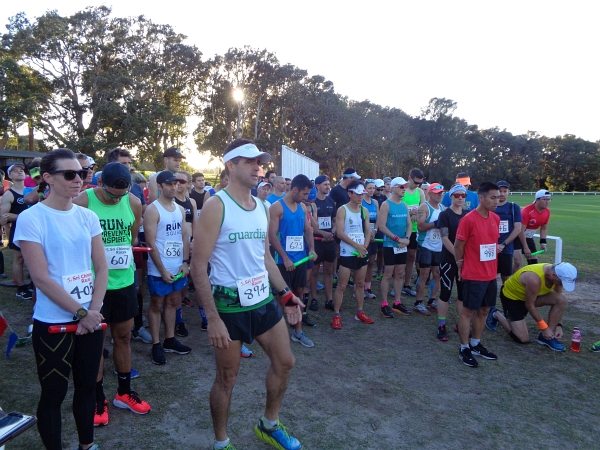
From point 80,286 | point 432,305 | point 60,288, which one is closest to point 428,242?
point 432,305

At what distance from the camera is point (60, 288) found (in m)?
2.44

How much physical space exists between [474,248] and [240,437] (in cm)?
328

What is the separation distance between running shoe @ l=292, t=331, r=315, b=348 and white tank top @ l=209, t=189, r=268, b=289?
2.61 meters

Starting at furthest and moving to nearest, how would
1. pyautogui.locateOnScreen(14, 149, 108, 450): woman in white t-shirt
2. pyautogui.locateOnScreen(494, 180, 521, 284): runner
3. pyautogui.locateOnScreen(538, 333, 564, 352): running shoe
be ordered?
pyautogui.locateOnScreen(494, 180, 521, 284): runner → pyautogui.locateOnScreen(538, 333, 564, 352): running shoe → pyautogui.locateOnScreen(14, 149, 108, 450): woman in white t-shirt

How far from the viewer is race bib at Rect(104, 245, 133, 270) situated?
3.43m

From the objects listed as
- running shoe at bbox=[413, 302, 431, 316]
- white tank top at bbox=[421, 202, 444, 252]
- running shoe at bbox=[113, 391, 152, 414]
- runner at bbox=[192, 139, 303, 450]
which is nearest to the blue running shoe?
running shoe at bbox=[413, 302, 431, 316]

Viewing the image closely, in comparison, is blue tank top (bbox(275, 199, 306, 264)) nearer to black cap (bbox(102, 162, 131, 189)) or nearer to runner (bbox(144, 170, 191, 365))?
runner (bbox(144, 170, 191, 365))

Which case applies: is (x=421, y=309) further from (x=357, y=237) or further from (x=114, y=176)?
(x=114, y=176)

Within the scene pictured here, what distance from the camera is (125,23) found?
33.2 meters

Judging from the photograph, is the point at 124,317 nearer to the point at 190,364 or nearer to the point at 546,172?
the point at 190,364

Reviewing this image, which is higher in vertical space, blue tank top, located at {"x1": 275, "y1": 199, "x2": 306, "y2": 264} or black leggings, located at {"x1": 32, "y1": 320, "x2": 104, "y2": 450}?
blue tank top, located at {"x1": 275, "y1": 199, "x2": 306, "y2": 264}

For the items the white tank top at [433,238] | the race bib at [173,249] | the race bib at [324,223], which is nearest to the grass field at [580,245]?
the white tank top at [433,238]

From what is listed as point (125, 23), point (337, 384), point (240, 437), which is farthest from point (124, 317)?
point (125, 23)

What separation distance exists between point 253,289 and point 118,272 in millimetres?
1324
